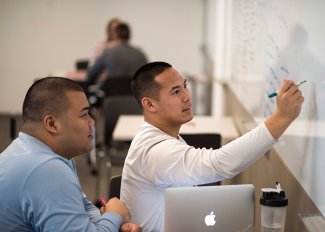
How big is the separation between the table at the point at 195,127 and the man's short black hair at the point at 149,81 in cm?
100

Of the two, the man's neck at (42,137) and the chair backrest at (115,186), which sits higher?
the man's neck at (42,137)

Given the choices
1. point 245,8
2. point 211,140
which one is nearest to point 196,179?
point 211,140

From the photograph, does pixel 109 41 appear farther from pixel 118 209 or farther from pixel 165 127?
pixel 118 209

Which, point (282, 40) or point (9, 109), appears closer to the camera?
point (282, 40)

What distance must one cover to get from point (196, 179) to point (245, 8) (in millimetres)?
1619

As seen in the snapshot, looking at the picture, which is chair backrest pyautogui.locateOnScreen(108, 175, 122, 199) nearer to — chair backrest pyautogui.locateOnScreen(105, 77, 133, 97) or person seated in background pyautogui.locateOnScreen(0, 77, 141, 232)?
person seated in background pyautogui.locateOnScreen(0, 77, 141, 232)

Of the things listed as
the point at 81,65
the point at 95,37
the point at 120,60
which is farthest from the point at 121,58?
the point at 95,37

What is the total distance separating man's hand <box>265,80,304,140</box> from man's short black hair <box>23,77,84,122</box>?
2.04 ft

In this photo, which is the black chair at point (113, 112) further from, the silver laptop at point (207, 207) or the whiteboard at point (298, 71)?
the silver laptop at point (207, 207)

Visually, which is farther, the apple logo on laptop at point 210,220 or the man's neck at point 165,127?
the man's neck at point 165,127

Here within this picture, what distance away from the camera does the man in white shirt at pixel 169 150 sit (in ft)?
3.48

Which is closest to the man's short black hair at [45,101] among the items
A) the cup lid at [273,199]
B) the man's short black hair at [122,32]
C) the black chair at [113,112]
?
the cup lid at [273,199]

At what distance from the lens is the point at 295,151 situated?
122 cm

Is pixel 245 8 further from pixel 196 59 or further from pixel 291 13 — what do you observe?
pixel 196 59
